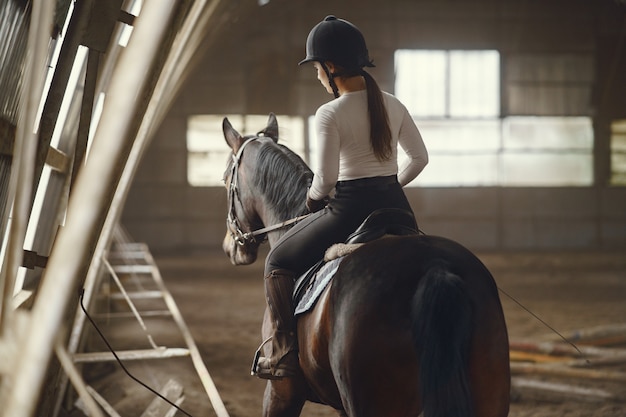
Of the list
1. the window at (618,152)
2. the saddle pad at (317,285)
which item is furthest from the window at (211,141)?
the saddle pad at (317,285)

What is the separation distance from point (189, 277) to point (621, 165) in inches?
416

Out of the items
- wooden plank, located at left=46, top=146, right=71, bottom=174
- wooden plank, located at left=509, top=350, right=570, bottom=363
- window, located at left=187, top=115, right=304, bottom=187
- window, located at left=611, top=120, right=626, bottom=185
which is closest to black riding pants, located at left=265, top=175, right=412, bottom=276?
wooden plank, located at left=46, top=146, right=71, bottom=174

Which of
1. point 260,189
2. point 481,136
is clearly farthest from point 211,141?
point 260,189

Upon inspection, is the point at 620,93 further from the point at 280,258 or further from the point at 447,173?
the point at 280,258

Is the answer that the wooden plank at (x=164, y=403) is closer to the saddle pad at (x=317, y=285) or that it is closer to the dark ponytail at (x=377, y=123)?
the saddle pad at (x=317, y=285)

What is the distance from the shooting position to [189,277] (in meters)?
12.9

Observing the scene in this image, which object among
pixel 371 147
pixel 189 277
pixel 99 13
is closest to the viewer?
pixel 371 147

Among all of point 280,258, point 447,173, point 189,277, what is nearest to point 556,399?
point 280,258

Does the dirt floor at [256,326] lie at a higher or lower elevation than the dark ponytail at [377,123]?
lower

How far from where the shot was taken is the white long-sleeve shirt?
2576 mm

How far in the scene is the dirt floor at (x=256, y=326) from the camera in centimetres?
521

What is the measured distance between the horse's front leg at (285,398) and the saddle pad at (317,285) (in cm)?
35

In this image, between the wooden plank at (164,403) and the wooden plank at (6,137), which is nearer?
the wooden plank at (6,137)

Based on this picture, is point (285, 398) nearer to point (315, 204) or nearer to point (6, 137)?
point (315, 204)
